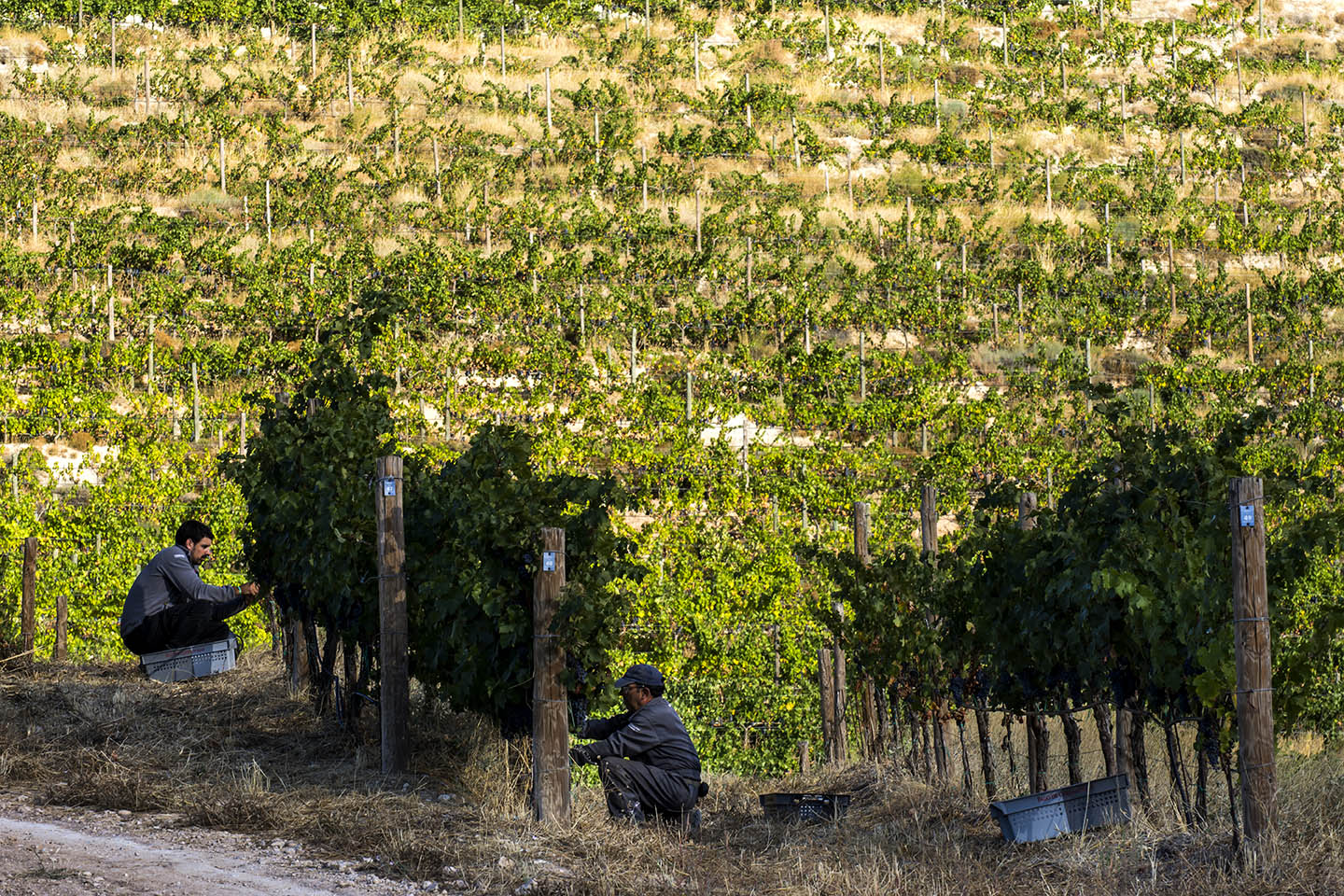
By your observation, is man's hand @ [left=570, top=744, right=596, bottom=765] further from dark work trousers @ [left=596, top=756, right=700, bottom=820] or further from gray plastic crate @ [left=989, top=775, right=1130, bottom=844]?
gray plastic crate @ [left=989, top=775, right=1130, bottom=844]

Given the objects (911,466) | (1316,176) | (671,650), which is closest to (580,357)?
(911,466)

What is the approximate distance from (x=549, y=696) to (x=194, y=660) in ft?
9.87

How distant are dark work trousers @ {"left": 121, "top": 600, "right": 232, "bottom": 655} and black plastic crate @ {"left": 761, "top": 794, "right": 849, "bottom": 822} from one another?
324 cm

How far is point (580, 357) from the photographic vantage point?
1941 cm

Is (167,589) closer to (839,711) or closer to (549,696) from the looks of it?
(549,696)

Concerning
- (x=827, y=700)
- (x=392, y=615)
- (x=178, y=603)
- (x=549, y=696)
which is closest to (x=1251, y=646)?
(x=549, y=696)

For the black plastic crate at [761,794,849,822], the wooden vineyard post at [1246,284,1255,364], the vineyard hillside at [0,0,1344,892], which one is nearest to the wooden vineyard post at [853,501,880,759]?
the vineyard hillside at [0,0,1344,892]

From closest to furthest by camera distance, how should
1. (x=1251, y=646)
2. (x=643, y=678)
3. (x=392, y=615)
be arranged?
1. (x=1251, y=646)
2. (x=643, y=678)
3. (x=392, y=615)

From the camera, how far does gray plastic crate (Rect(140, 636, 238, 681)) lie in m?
7.78

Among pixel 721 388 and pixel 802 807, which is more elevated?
pixel 721 388

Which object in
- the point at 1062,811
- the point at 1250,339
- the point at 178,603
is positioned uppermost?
the point at 1250,339

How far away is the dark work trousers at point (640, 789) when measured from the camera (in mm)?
5812

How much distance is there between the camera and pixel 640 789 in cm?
587

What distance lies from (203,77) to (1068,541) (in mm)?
24703
